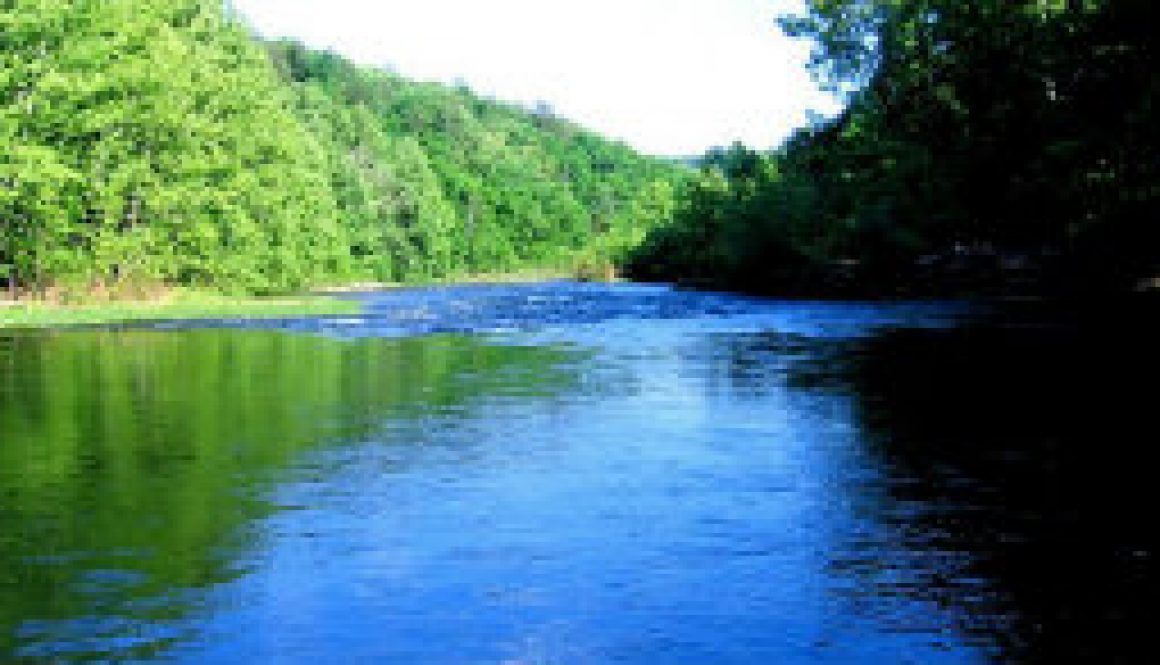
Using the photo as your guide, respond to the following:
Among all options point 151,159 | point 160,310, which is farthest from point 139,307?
point 151,159

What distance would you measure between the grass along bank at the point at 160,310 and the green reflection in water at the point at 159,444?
9109 millimetres

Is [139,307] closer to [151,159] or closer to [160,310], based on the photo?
[160,310]

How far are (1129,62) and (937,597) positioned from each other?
3336cm

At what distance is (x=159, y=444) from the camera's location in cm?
1938

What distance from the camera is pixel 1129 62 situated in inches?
1576

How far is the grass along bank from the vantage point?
4856 cm

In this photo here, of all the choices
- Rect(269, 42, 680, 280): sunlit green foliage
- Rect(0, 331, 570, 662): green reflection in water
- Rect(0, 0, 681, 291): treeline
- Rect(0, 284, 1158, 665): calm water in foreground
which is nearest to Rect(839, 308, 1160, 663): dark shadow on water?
Rect(0, 284, 1158, 665): calm water in foreground

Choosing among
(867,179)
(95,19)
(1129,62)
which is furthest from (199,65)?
(1129,62)

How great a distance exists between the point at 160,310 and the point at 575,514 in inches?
1678

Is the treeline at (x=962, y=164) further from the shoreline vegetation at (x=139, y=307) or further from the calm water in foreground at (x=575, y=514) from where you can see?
the shoreline vegetation at (x=139, y=307)

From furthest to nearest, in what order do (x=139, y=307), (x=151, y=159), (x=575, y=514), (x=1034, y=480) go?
(x=151, y=159) < (x=139, y=307) < (x=1034, y=480) < (x=575, y=514)

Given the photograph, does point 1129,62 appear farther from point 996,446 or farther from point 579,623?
point 579,623

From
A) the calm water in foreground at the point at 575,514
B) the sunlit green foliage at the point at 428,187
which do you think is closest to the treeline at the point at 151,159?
the sunlit green foliage at the point at 428,187

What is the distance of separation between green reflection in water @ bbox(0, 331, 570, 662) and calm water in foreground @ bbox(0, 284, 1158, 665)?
0.07m
